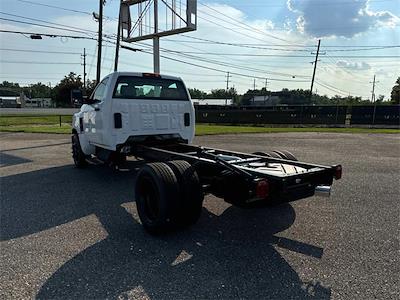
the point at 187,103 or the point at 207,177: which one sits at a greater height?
the point at 187,103

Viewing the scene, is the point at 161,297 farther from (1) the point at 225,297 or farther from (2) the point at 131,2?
(2) the point at 131,2

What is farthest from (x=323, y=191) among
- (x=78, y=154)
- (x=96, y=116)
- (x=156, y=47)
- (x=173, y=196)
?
(x=156, y=47)

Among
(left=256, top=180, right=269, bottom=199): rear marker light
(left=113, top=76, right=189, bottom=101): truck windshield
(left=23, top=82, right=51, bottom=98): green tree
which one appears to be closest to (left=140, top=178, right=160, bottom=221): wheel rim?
(left=256, top=180, right=269, bottom=199): rear marker light

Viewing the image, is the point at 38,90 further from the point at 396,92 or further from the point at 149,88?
the point at 149,88

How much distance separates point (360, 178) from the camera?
7379 mm

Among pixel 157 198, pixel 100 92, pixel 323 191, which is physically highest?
pixel 100 92

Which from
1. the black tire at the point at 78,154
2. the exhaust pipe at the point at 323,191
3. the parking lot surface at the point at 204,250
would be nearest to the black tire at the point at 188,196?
the parking lot surface at the point at 204,250

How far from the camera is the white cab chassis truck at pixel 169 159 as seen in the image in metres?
3.86

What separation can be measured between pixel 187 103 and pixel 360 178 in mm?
4055

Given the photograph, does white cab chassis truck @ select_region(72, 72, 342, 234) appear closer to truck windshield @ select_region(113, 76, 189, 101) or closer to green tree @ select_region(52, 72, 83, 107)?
truck windshield @ select_region(113, 76, 189, 101)

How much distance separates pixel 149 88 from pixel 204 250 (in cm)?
386

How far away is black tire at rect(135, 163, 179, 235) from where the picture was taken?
12.7 ft

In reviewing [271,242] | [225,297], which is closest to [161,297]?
[225,297]

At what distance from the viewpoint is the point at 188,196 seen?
12.9ft
